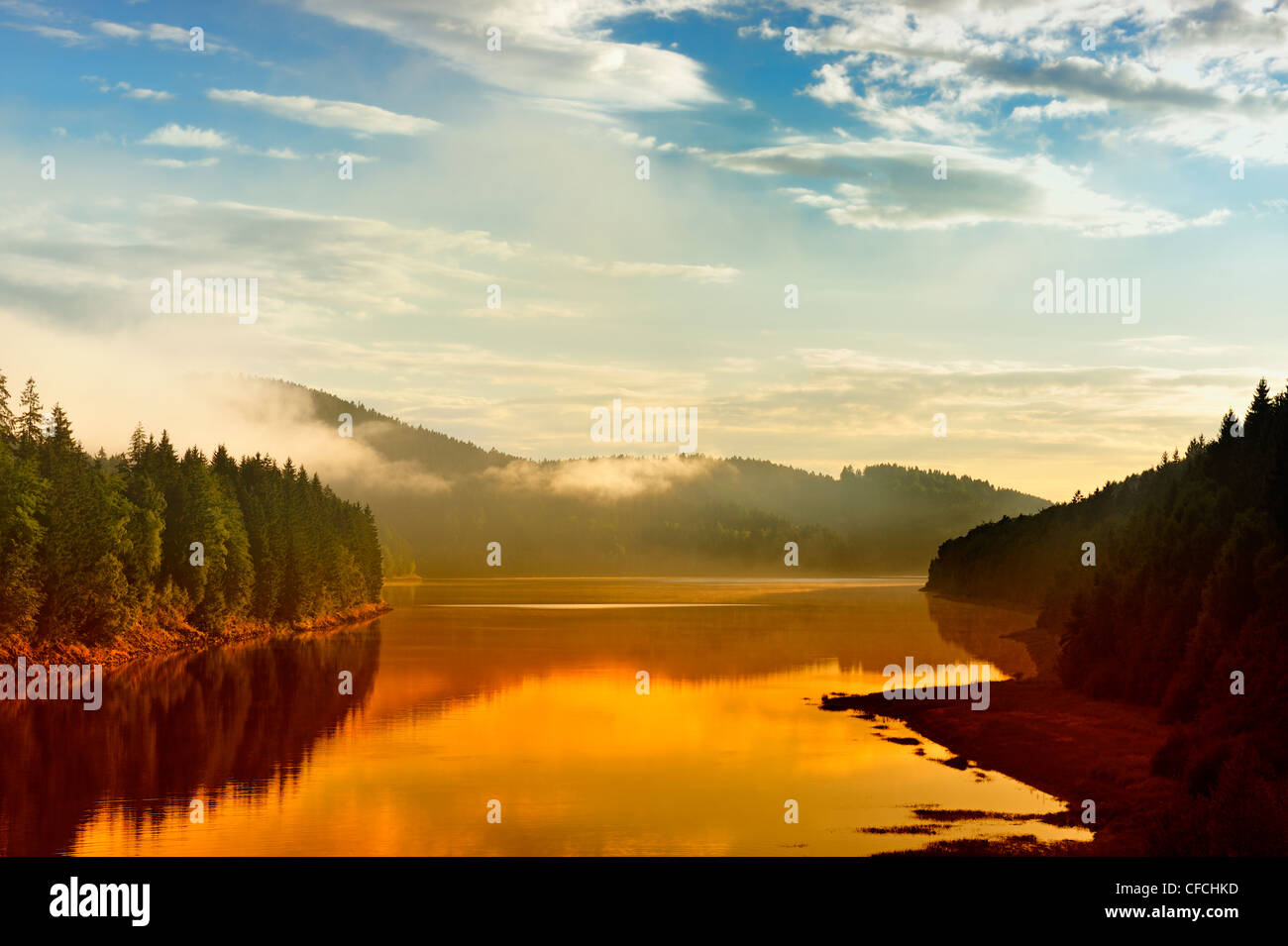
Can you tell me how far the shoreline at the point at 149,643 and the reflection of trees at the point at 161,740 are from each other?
2905mm

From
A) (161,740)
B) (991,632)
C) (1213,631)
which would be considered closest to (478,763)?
(161,740)

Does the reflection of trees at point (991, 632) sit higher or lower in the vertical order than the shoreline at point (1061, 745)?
lower

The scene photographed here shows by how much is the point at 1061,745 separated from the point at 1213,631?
380 inches

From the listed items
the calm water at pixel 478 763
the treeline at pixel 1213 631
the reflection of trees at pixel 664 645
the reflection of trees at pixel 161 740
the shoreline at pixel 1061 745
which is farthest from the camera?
the reflection of trees at pixel 664 645

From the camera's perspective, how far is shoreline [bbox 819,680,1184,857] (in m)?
36.8

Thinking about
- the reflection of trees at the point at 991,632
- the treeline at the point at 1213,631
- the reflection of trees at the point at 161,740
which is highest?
the treeline at the point at 1213,631

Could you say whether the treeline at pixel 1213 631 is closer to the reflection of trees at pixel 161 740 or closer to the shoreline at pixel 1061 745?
the shoreline at pixel 1061 745

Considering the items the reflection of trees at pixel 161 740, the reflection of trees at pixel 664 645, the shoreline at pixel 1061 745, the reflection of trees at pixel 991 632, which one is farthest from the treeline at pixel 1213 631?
the reflection of trees at pixel 161 740

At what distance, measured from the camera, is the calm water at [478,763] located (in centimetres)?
3756

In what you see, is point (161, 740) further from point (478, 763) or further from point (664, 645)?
point (664, 645)

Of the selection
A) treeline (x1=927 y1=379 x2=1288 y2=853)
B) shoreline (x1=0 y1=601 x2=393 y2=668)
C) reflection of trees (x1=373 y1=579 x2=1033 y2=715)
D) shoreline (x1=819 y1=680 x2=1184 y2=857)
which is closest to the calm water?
reflection of trees (x1=373 y1=579 x2=1033 y2=715)

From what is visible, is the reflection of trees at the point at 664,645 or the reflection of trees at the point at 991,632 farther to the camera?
the reflection of trees at the point at 991,632

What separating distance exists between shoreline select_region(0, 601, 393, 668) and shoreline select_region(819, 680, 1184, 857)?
5331 centimetres
